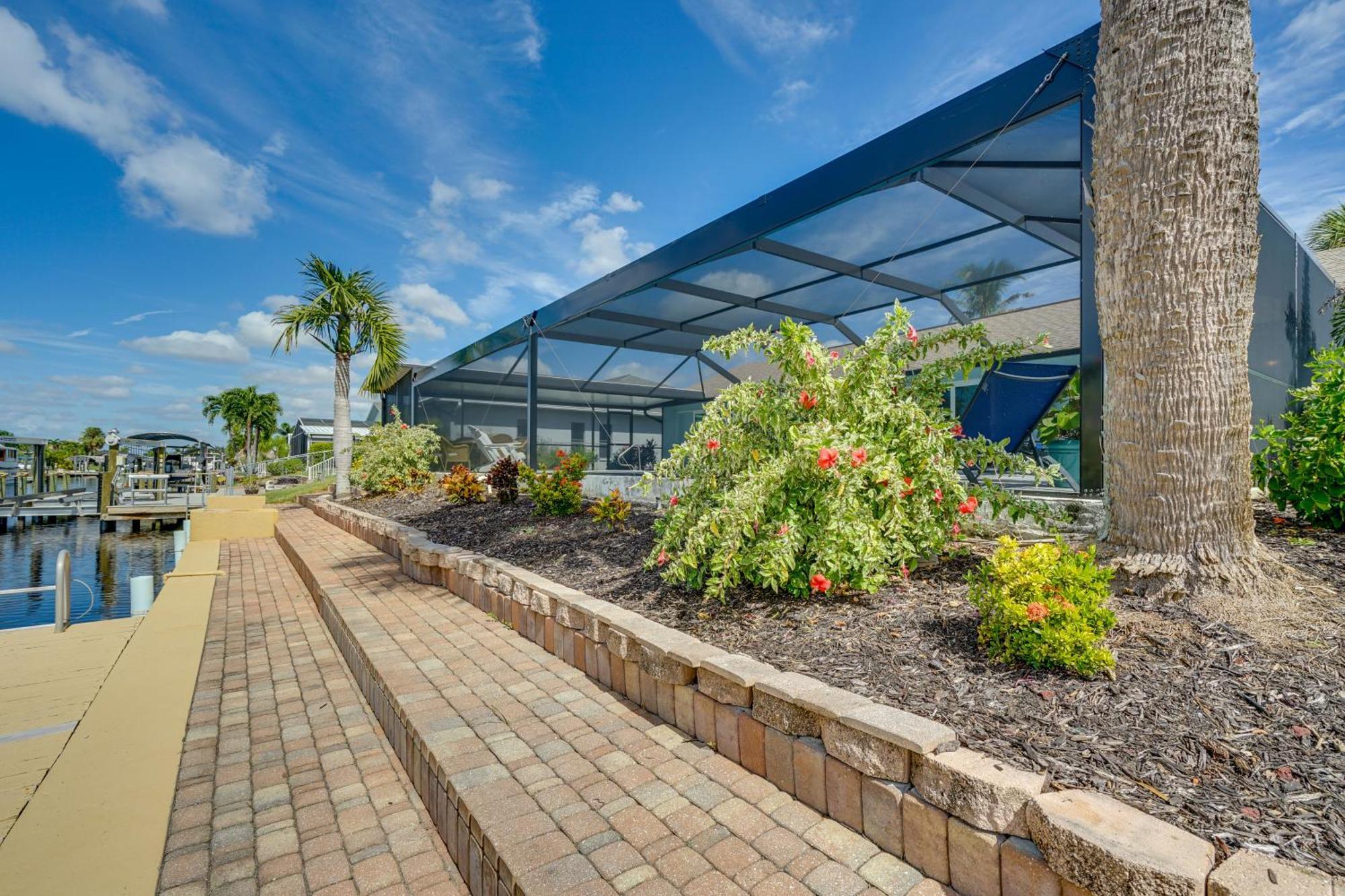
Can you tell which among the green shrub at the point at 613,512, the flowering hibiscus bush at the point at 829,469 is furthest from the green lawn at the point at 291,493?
→ the flowering hibiscus bush at the point at 829,469

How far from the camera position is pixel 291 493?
16219 mm

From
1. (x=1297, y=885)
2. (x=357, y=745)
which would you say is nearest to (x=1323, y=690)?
(x=1297, y=885)

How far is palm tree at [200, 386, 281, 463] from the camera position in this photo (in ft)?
125

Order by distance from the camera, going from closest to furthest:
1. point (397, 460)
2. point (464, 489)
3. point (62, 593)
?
point (62, 593) → point (464, 489) → point (397, 460)

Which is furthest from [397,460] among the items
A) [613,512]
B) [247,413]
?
[247,413]

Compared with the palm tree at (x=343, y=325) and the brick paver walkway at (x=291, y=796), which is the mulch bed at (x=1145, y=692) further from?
the palm tree at (x=343, y=325)

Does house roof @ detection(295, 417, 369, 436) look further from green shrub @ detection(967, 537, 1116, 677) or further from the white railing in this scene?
green shrub @ detection(967, 537, 1116, 677)

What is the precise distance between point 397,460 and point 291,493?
904cm

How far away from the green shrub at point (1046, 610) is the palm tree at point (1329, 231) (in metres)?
13.5

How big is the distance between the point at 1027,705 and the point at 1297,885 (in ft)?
2.26

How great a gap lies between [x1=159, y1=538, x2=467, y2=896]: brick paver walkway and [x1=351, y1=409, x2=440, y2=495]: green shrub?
597cm

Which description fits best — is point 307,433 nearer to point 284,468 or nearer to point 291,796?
point 284,468

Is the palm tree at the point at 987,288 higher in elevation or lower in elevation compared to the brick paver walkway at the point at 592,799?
higher

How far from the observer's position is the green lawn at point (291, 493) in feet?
47.7
